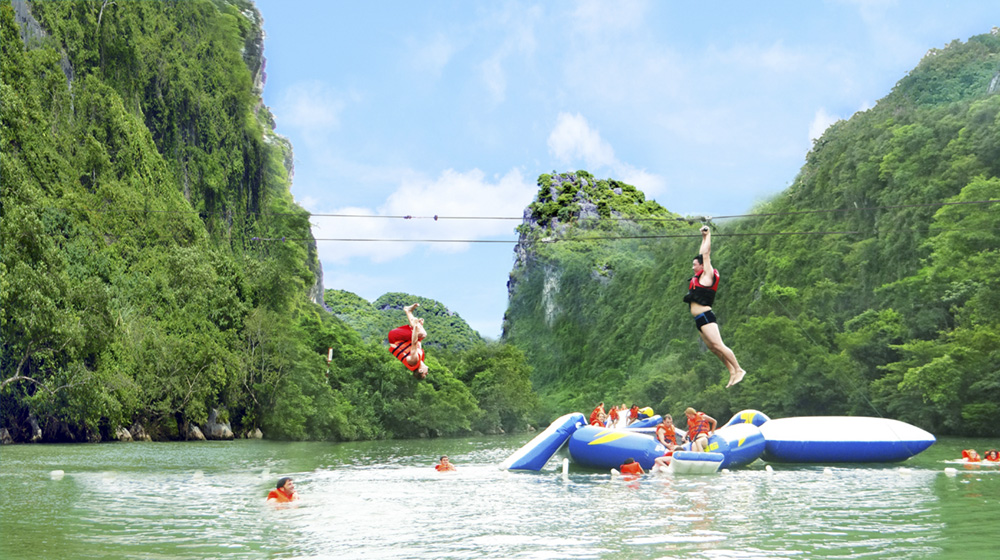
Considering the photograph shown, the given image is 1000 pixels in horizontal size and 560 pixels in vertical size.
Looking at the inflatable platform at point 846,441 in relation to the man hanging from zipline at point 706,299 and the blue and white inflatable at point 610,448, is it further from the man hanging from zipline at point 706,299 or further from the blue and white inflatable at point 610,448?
the man hanging from zipline at point 706,299

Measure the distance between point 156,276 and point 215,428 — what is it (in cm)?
998

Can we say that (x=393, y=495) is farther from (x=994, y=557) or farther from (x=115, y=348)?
(x=115, y=348)

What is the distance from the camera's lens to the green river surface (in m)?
11.7

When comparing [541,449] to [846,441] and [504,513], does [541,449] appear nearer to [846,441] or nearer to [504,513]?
[504,513]

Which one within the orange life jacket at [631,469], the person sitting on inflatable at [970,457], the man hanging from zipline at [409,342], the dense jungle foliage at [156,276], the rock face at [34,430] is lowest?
the orange life jacket at [631,469]

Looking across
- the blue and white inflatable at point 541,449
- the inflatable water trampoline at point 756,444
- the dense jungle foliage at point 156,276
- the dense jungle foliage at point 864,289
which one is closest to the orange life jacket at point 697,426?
the inflatable water trampoline at point 756,444

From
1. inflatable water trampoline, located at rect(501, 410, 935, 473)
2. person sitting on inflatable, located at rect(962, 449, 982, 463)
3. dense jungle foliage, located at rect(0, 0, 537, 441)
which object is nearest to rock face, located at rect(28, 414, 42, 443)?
dense jungle foliage, located at rect(0, 0, 537, 441)

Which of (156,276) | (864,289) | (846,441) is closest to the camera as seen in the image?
(846,441)

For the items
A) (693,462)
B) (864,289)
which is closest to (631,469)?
(693,462)

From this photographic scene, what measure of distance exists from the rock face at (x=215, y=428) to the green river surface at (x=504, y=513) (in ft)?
79.6

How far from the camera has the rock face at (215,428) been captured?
163 ft

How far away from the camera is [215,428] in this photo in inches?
1969

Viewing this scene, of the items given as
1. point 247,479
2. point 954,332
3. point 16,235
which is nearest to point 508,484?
point 247,479

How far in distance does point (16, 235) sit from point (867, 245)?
141 feet
